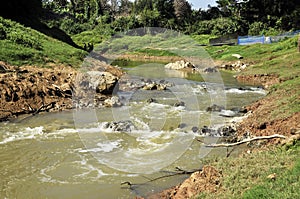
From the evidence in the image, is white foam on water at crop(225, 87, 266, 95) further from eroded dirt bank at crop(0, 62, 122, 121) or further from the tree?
the tree

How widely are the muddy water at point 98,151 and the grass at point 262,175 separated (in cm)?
187

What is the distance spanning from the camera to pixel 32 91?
18531 mm

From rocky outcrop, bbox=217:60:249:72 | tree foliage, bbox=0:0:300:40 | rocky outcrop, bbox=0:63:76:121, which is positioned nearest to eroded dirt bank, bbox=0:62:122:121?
rocky outcrop, bbox=0:63:76:121

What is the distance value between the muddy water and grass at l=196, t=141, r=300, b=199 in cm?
187

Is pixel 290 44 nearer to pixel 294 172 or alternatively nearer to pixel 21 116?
pixel 21 116

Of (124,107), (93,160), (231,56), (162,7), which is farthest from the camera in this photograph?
(162,7)

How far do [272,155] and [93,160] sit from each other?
18.7ft

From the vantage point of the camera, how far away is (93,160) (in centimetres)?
1134

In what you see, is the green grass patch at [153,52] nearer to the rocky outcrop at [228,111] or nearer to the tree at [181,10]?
the tree at [181,10]

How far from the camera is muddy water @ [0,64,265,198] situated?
9.38 meters

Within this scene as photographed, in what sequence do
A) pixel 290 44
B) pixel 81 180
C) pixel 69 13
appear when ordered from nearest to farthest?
1. pixel 81 180
2. pixel 290 44
3. pixel 69 13

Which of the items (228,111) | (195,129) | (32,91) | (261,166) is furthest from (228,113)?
(32,91)

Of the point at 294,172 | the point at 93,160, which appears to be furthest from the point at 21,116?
the point at 294,172

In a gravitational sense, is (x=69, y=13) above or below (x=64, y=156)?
above
